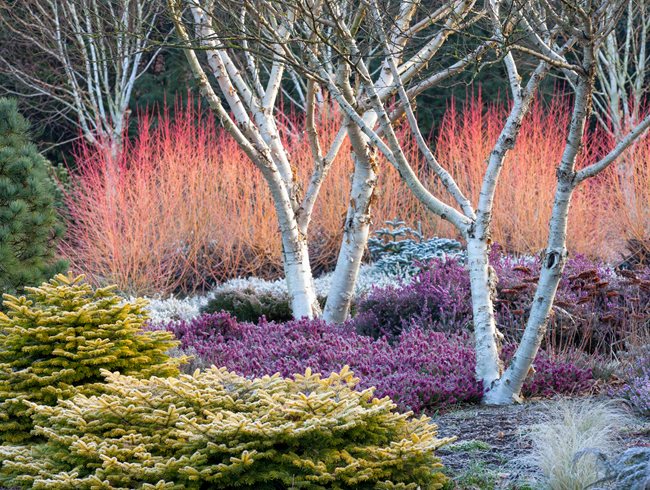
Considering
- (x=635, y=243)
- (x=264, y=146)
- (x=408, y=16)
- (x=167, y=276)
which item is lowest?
(x=167, y=276)

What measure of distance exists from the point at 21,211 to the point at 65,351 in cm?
418

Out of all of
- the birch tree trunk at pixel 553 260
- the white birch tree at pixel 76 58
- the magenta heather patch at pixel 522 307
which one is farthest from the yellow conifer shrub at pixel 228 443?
the white birch tree at pixel 76 58

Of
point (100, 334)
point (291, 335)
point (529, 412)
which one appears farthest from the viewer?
point (291, 335)

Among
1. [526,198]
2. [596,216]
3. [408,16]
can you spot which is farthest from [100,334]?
[596,216]

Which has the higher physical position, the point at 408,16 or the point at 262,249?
the point at 408,16

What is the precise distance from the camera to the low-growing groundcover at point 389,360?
4.27m

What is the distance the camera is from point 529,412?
3.90 metres

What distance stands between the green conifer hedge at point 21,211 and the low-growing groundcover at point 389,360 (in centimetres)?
238

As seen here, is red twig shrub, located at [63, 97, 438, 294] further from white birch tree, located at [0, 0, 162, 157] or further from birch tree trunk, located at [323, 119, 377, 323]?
birch tree trunk, located at [323, 119, 377, 323]

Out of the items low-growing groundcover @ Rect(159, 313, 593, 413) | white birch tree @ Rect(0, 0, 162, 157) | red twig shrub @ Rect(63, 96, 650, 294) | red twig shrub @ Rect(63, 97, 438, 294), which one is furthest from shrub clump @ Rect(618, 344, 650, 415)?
white birch tree @ Rect(0, 0, 162, 157)

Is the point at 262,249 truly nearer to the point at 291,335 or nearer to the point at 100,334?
the point at 291,335

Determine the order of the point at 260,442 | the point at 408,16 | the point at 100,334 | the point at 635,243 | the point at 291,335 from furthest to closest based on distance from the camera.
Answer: the point at 635,243 < the point at 408,16 < the point at 291,335 < the point at 100,334 < the point at 260,442

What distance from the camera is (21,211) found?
7262 millimetres

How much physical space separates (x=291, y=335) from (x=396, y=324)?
36.4 inches
